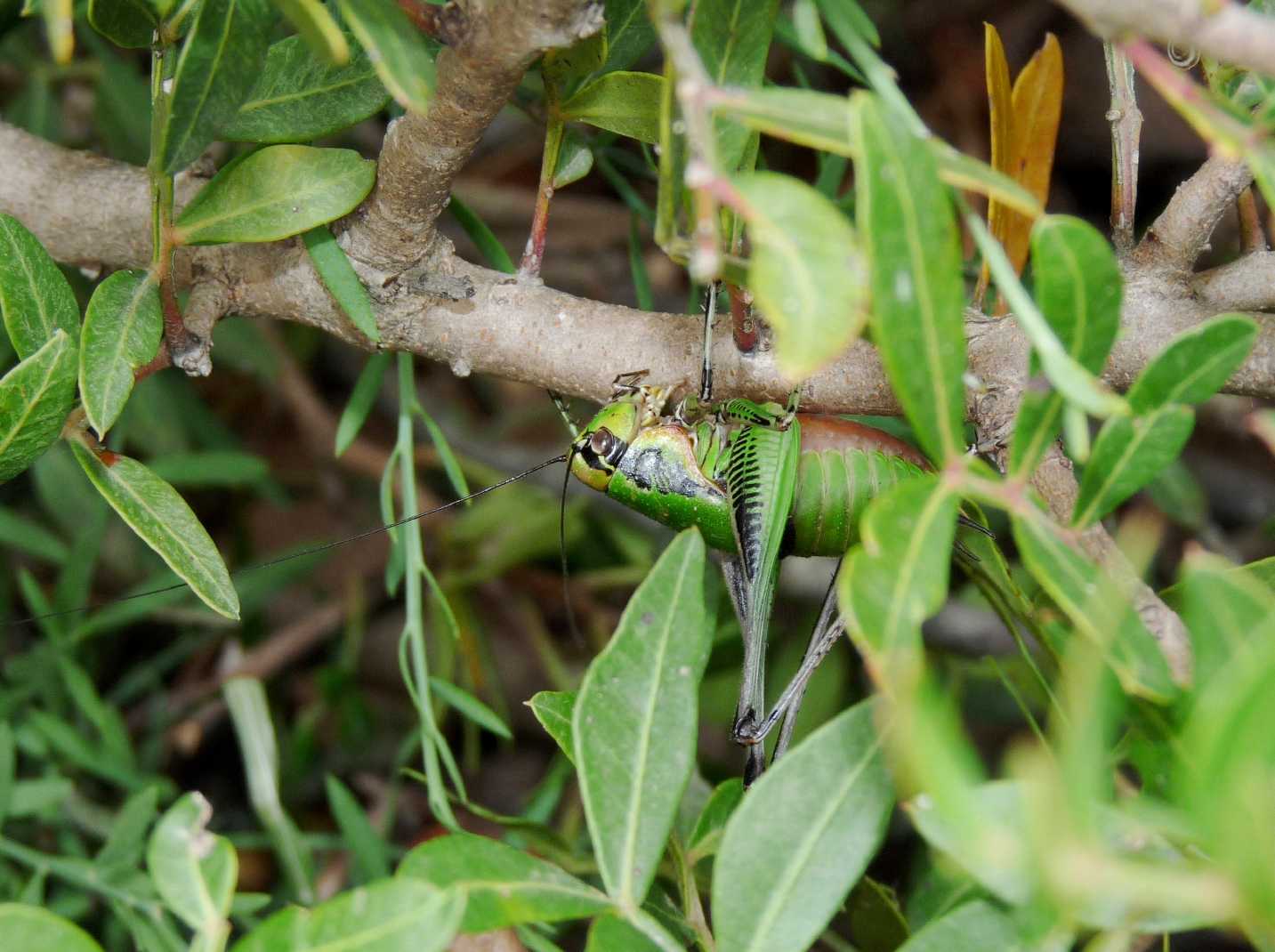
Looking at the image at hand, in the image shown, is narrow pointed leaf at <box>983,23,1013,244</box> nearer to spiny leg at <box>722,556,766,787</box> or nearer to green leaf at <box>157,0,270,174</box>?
spiny leg at <box>722,556,766,787</box>

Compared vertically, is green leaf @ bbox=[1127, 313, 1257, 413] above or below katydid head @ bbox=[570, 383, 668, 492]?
above

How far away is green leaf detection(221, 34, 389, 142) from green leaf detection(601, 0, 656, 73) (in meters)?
0.16

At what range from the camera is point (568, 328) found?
819mm

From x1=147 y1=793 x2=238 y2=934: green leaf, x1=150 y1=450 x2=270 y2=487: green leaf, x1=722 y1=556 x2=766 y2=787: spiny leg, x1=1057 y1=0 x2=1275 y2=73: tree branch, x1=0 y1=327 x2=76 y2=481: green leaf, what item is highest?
x1=1057 y1=0 x2=1275 y2=73: tree branch

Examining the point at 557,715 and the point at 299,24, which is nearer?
the point at 299,24

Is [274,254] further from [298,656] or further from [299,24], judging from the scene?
[298,656]

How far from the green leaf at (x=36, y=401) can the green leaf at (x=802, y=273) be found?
45cm

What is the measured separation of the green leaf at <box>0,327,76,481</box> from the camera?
2.08 feet

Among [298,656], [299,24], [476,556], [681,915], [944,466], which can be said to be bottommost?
[298,656]

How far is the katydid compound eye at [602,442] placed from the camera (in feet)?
3.17

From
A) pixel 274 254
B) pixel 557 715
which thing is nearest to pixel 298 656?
pixel 274 254

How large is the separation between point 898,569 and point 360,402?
2.27ft

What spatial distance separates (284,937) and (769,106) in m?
0.43

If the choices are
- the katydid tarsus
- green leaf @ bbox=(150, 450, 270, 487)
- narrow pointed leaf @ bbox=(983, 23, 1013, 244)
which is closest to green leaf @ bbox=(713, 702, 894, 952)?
the katydid tarsus
